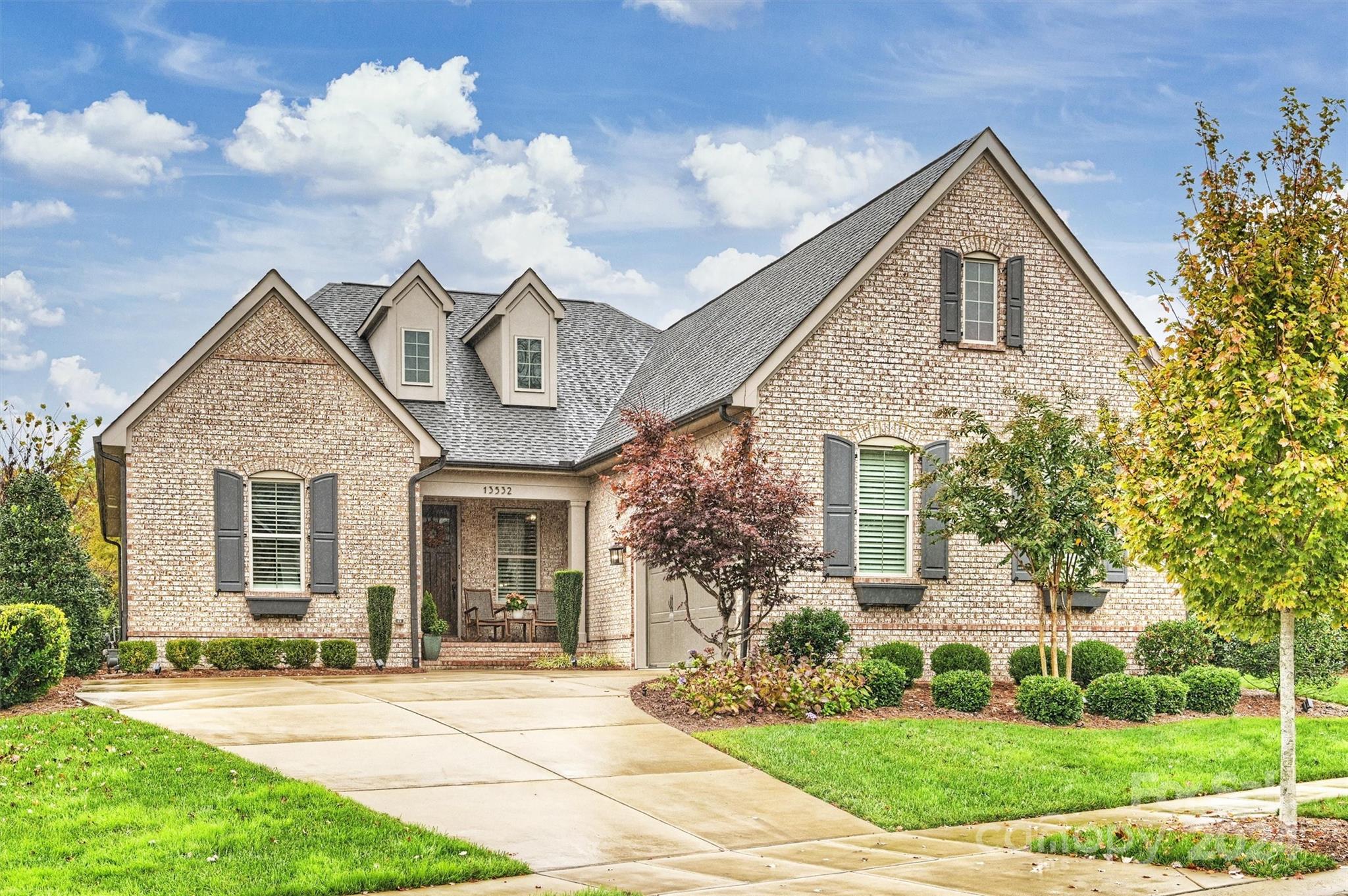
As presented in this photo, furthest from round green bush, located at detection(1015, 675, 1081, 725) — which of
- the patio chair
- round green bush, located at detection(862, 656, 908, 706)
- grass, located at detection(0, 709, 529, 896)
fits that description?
the patio chair

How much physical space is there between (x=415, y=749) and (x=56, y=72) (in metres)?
11.8

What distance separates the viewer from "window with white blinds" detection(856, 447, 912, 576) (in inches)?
722

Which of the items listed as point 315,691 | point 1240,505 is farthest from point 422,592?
point 1240,505

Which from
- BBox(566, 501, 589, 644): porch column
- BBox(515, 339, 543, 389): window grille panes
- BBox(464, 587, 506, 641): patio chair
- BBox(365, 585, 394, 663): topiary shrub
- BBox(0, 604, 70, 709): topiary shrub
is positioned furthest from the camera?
BBox(515, 339, 543, 389): window grille panes

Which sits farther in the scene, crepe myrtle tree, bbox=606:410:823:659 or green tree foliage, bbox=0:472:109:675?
green tree foliage, bbox=0:472:109:675

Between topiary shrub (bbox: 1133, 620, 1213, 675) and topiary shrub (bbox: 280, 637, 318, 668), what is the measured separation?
12.3 metres

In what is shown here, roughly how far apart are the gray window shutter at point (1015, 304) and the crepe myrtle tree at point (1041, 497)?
3.17m

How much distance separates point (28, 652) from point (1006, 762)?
10.5 metres

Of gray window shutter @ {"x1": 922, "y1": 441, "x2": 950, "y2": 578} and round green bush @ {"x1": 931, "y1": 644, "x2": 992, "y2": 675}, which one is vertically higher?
gray window shutter @ {"x1": 922, "y1": 441, "x2": 950, "y2": 578}

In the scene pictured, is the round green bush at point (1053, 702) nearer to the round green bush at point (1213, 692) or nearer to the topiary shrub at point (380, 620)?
the round green bush at point (1213, 692)

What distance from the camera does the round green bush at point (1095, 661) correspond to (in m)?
17.5

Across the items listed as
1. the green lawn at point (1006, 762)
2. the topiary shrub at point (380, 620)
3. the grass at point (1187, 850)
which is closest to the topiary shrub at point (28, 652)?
the topiary shrub at point (380, 620)

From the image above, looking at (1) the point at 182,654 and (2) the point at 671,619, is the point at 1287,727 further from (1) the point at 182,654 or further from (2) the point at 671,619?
(1) the point at 182,654

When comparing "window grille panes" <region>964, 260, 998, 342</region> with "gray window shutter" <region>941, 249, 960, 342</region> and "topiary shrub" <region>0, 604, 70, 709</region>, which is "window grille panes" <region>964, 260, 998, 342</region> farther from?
"topiary shrub" <region>0, 604, 70, 709</region>
